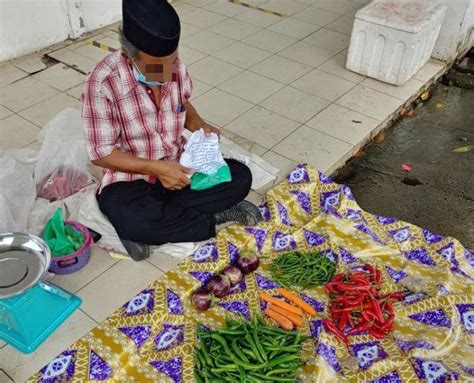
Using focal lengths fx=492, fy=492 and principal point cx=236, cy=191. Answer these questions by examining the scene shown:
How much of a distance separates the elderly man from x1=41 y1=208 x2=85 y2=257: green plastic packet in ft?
0.75

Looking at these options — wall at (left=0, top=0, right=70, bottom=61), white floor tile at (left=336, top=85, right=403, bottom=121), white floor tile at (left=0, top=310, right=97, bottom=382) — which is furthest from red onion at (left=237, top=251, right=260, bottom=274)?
wall at (left=0, top=0, right=70, bottom=61)

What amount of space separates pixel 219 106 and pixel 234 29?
5.31ft

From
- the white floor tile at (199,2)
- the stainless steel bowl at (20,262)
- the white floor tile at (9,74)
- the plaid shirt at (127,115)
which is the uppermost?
the plaid shirt at (127,115)

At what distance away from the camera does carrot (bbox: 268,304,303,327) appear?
2.48 meters

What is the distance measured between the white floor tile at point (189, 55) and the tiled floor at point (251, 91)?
10 millimetres

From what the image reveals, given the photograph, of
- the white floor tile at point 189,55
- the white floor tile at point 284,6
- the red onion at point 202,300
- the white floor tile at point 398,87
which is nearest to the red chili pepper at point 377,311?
the red onion at point 202,300

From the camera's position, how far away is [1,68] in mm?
4520

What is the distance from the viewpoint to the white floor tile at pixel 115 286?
256 cm

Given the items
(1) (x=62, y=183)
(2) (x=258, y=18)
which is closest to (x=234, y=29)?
(2) (x=258, y=18)

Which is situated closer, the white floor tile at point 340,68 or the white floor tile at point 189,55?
the white floor tile at point 340,68

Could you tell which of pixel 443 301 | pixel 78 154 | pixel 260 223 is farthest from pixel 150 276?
pixel 443 301

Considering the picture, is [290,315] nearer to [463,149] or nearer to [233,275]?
[233,275]

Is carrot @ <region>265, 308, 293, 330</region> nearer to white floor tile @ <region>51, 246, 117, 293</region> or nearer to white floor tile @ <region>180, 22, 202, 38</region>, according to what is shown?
white floor tile @ <region>51, 246, 117, 293</region>

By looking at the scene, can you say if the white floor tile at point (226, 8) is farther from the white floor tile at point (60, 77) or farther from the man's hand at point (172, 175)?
the man's hand at point (172, 175)
